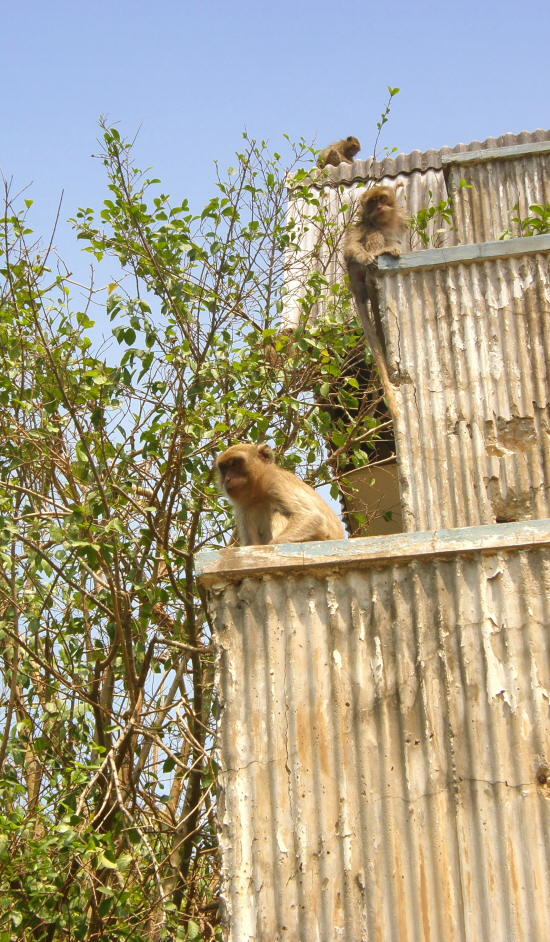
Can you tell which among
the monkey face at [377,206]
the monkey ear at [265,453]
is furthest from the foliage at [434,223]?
the monkey ear at [265,453]

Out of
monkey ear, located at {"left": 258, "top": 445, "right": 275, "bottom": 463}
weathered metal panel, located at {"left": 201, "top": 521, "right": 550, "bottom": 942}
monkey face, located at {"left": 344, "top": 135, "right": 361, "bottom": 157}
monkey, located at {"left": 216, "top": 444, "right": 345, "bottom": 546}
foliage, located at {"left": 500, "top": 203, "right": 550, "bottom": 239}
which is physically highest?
monkey face, located at {"left": 344, "top": 135, "right": 361, "bottom": 157}

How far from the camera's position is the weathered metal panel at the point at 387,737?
4285 millimetres

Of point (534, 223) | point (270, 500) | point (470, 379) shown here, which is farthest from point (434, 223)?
point (470, 379)

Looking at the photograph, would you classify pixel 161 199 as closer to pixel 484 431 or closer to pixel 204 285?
pixel 204 285

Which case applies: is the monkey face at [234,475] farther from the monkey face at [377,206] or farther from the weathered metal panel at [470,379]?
the monkey face at [377,206]

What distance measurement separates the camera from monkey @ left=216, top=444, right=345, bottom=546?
23.1ft

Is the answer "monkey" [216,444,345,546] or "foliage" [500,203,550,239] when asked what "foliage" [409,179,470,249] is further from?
"monkey" [216,444,345,546]

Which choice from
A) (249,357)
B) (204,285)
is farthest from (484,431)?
(204,285)

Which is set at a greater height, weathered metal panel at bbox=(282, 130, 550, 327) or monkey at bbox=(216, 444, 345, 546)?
weathered metal panel at bbox=(282, 130, 550, 327)

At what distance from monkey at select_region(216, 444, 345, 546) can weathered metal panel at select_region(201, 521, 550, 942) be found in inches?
88.7

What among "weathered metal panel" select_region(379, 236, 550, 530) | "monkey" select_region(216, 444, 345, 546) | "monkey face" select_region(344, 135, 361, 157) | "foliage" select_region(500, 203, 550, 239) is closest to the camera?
"weathered metal panel" select_region(379, 236, 550, 530)

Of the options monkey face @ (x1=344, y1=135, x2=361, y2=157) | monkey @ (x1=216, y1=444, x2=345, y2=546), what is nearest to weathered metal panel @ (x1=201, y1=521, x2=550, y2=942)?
monkey @ (x1=216, y1=444, x2=345, y2=546)

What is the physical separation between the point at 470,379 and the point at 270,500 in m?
1.65

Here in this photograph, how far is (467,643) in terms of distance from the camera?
14.9ft
